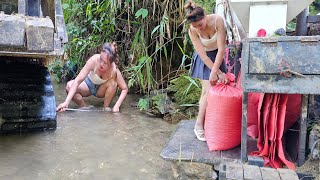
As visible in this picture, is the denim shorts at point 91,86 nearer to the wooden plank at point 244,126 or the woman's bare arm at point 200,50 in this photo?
the woman's bare arm at point 200,50

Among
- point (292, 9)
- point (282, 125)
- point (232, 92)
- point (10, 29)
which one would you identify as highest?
point (292, 9)

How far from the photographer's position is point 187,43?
17.6 feet

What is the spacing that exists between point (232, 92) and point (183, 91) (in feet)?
7.25

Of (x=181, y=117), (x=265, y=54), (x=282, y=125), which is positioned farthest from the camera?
(x=181, y=117)

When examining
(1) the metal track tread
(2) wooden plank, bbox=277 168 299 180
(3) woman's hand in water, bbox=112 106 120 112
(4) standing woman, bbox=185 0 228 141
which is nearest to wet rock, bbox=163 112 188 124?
(3) woman's hand in water, bbox=112 106 120 112

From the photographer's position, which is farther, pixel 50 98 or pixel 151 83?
pixel 151 83

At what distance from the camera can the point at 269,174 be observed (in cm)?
202

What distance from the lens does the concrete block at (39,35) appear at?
1982 millimetres

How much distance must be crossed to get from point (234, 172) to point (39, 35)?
143 centimetres

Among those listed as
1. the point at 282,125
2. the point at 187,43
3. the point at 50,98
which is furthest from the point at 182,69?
the point at 282,125

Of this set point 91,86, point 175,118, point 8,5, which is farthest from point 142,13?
point 8,5

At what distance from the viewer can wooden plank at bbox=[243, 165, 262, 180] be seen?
1979 millimetres

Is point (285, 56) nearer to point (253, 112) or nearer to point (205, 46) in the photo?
point (253, 112)

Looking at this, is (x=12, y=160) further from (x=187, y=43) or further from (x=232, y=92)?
(x=187, y=43)
